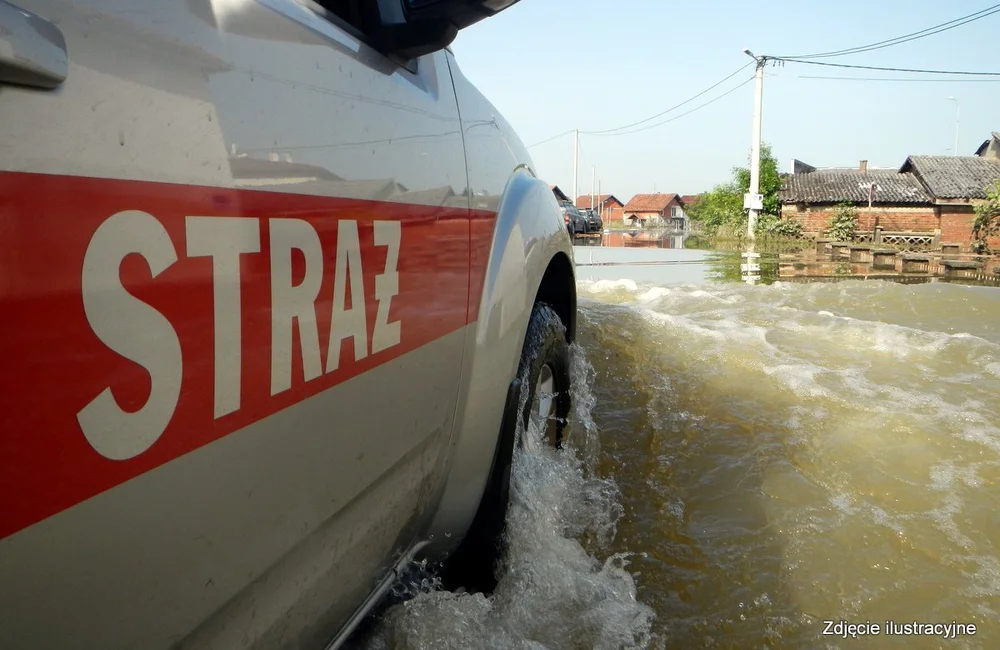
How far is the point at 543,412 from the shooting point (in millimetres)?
2727

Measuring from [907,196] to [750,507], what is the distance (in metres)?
37.5

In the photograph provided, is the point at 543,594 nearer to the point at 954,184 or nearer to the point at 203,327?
the point at 203,327

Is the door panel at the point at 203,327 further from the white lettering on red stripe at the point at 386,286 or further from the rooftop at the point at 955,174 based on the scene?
the rooftop at the point at 955,174

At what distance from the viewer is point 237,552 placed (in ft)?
3.19

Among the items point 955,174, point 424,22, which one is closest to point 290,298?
point 424,22

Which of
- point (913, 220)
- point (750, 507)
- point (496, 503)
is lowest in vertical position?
point (750, 507)

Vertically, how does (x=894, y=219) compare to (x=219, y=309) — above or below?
above

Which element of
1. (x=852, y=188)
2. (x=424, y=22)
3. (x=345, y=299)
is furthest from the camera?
(x=852, y=188)

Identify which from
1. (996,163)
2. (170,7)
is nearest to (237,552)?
(170,7)

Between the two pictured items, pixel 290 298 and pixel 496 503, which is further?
pixel 496 503

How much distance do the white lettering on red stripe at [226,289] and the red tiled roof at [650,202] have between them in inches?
3604

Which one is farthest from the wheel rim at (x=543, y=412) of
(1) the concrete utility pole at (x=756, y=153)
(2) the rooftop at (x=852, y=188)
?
(2) the rooftop at (x=852, y=188)

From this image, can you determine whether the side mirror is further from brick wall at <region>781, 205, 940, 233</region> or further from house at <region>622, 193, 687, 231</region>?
house at <region>622, 193, 687, 231</region>

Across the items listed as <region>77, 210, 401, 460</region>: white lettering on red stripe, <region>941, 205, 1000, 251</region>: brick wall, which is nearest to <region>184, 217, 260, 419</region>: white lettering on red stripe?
<region>77, 210, 401, 460</region>: white lettering on red stripe
